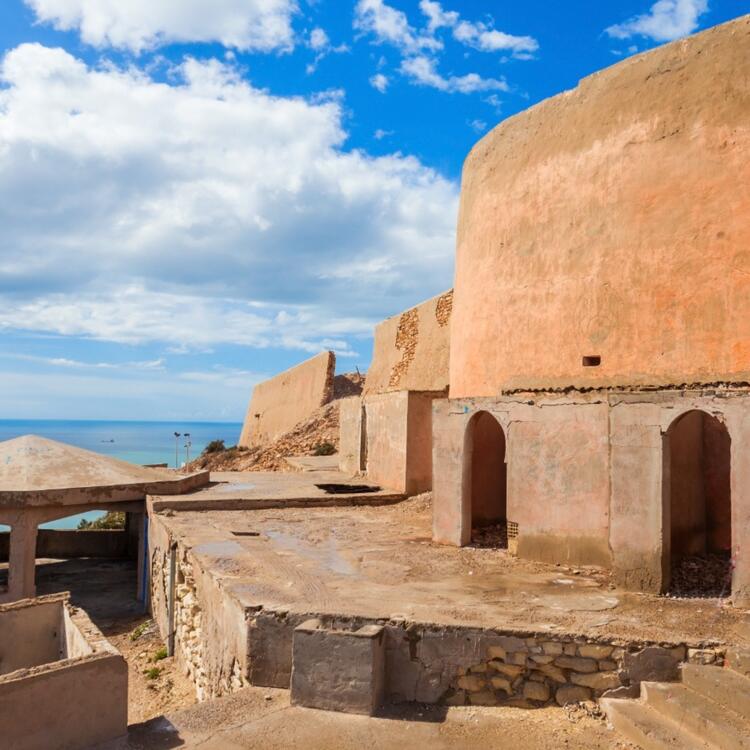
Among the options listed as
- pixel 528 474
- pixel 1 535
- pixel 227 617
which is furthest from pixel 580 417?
pixel 1 535

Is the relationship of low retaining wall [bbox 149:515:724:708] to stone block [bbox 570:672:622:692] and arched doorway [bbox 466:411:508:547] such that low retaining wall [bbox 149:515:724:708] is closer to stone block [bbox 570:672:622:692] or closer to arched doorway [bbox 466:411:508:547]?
stone block [bbox 570:672:622:692]

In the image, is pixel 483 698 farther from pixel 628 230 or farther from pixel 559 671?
pixel 628 230

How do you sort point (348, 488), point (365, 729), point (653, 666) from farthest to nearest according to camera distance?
point (348, 488)
point (653, 666)
point (365, 729)

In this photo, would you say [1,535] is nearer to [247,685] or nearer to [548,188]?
[247,685]

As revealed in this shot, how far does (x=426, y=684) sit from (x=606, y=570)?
285cm

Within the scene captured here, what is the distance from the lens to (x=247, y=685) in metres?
5.87

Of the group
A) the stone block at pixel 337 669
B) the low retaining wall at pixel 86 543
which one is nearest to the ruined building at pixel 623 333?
the stone block at pixel 337 669

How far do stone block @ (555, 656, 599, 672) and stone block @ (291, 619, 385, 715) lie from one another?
1.38m

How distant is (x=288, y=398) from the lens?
108 feet

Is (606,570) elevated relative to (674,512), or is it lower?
lower

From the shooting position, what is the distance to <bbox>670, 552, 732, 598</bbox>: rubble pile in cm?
689

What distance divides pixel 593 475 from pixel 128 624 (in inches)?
310

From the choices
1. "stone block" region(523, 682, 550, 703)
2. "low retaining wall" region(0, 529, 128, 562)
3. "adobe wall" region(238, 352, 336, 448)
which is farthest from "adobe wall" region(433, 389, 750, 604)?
"adobe wall" region(238, 352, 336, 448)

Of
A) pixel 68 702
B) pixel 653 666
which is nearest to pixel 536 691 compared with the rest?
pixel 653 666
